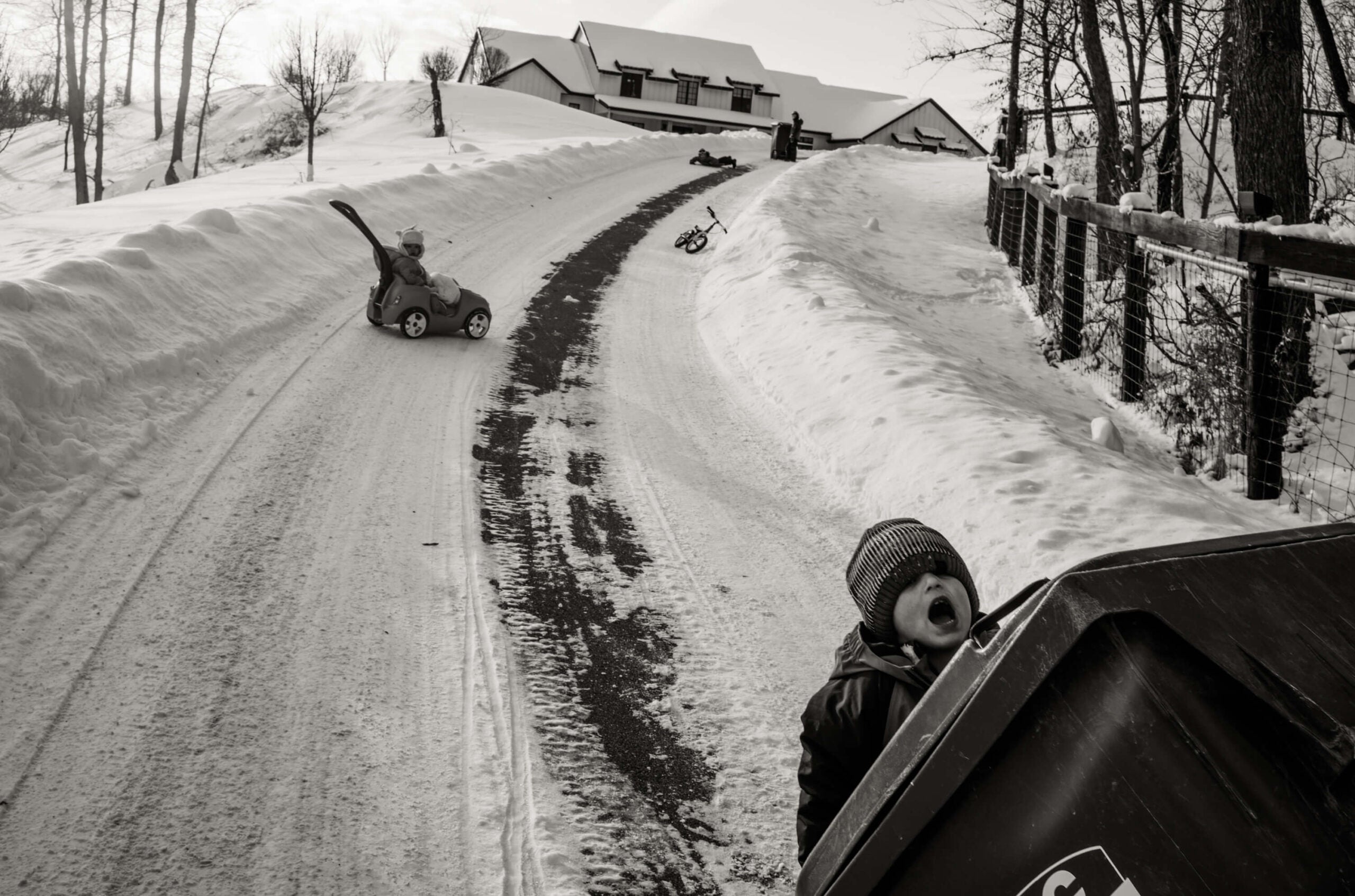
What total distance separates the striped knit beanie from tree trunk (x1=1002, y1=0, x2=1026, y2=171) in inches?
806

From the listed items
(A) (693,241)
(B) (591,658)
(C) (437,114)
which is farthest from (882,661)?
(C) (437,114)

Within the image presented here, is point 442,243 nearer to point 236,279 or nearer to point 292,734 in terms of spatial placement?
point 236,279

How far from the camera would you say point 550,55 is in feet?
209

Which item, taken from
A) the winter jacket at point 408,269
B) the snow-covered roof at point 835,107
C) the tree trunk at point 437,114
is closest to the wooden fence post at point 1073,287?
the winter jacket at point 408,269

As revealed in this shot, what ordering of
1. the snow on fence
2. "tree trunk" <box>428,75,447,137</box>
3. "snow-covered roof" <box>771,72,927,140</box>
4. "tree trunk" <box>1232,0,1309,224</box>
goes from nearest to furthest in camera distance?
1. the snow on fence
2. "tree trunk" <box>1232,0,1309,224</box>
3. "tree trunk" <box>428,75,447,137</box>
4. "snow-covered roof" <box>771,72,927,140</box>

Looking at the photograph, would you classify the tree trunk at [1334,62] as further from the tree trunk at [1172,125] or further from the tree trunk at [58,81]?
the tree trunk at [58,81]

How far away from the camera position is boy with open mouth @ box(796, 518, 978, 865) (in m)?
2.22

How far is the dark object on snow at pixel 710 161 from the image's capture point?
29547 mm

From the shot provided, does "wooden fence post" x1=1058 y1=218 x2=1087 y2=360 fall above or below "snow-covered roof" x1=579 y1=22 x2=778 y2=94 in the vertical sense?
below

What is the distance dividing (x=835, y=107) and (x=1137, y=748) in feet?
242

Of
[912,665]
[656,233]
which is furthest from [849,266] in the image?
[912,665]

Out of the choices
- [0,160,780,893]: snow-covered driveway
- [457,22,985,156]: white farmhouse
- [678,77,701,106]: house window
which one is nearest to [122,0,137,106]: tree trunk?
[457,22,985,156]: white farmhouse

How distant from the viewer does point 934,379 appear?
26.2 feet

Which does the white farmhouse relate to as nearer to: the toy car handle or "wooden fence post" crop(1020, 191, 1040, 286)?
"wooden fence post" crop(1020, 191, 1040, 286)
